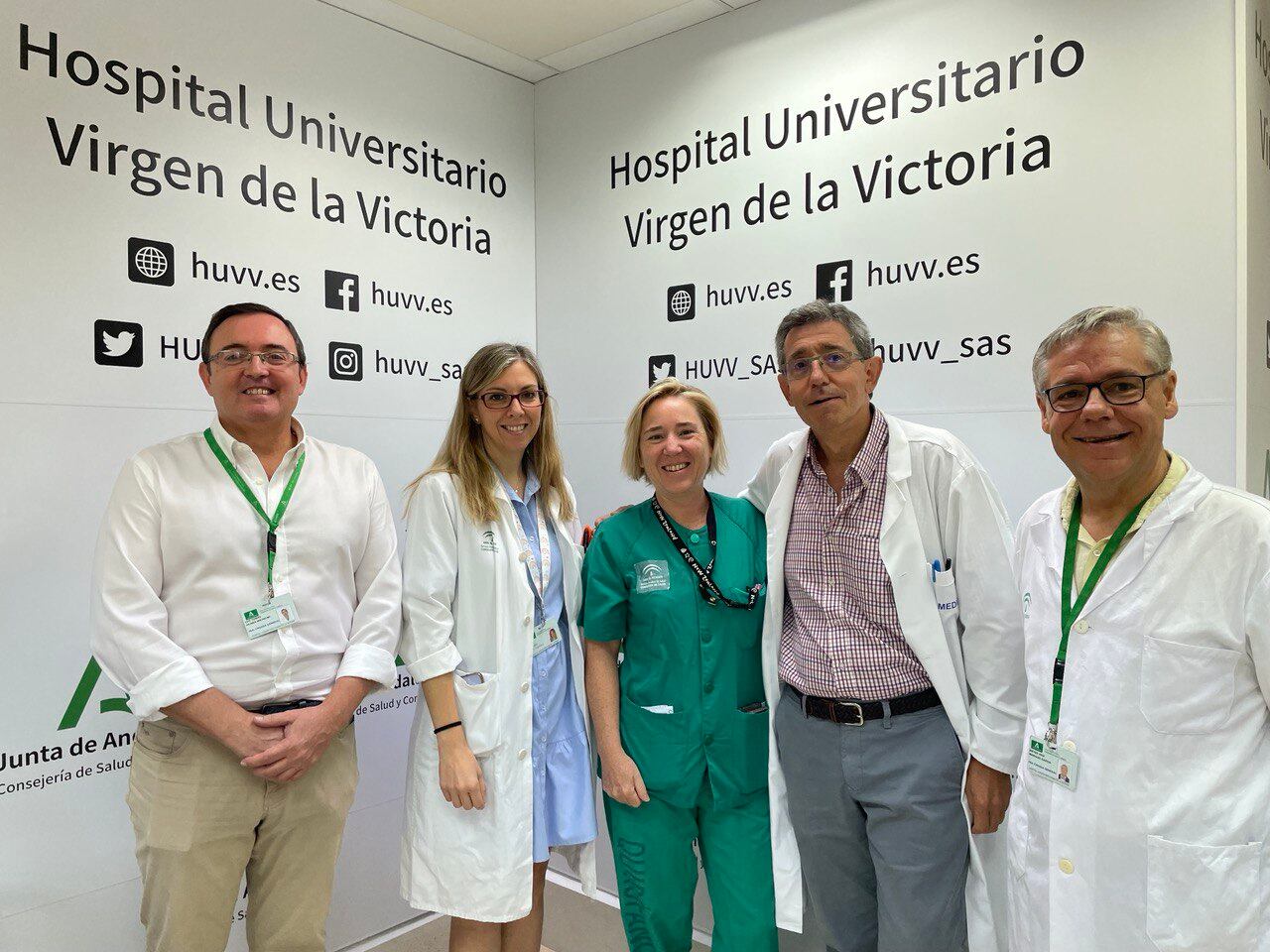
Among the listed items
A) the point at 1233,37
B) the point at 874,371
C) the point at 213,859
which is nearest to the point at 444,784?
the point at 213,859

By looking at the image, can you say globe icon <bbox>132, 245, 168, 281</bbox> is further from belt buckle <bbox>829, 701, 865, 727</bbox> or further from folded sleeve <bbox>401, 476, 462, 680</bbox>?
belt buckle <bbox>829, 701, 865, 727</bbox>

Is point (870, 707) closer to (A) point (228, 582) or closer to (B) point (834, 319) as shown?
(B) point (834, 319)

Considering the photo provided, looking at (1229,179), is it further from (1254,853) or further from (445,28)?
(445,28)

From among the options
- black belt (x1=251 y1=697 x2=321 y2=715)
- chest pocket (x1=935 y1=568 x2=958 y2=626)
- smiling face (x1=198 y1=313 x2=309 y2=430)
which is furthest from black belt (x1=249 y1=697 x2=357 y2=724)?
chest pocket (x1=935 y1=568 x2=958 y2=626)

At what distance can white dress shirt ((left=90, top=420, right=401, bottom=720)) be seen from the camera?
1.96 m

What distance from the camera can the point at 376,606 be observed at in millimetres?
2242

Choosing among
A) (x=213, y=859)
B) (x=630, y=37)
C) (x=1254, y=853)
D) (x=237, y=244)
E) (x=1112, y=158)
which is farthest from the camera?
(x=630, y=37)

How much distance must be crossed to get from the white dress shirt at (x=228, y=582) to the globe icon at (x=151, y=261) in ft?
2.49

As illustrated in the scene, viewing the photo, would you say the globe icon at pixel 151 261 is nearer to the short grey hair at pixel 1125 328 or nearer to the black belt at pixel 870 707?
the black belt at pixel 870 707

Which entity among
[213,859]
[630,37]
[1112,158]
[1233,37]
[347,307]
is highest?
[630,37]

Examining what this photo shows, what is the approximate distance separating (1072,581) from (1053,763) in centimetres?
32

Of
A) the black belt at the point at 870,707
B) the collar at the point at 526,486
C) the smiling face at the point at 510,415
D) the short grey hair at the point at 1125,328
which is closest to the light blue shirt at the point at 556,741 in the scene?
the collar at the point at 526,486

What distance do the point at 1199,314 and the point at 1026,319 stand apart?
0.42 meters

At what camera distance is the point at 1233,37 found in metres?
2.19
